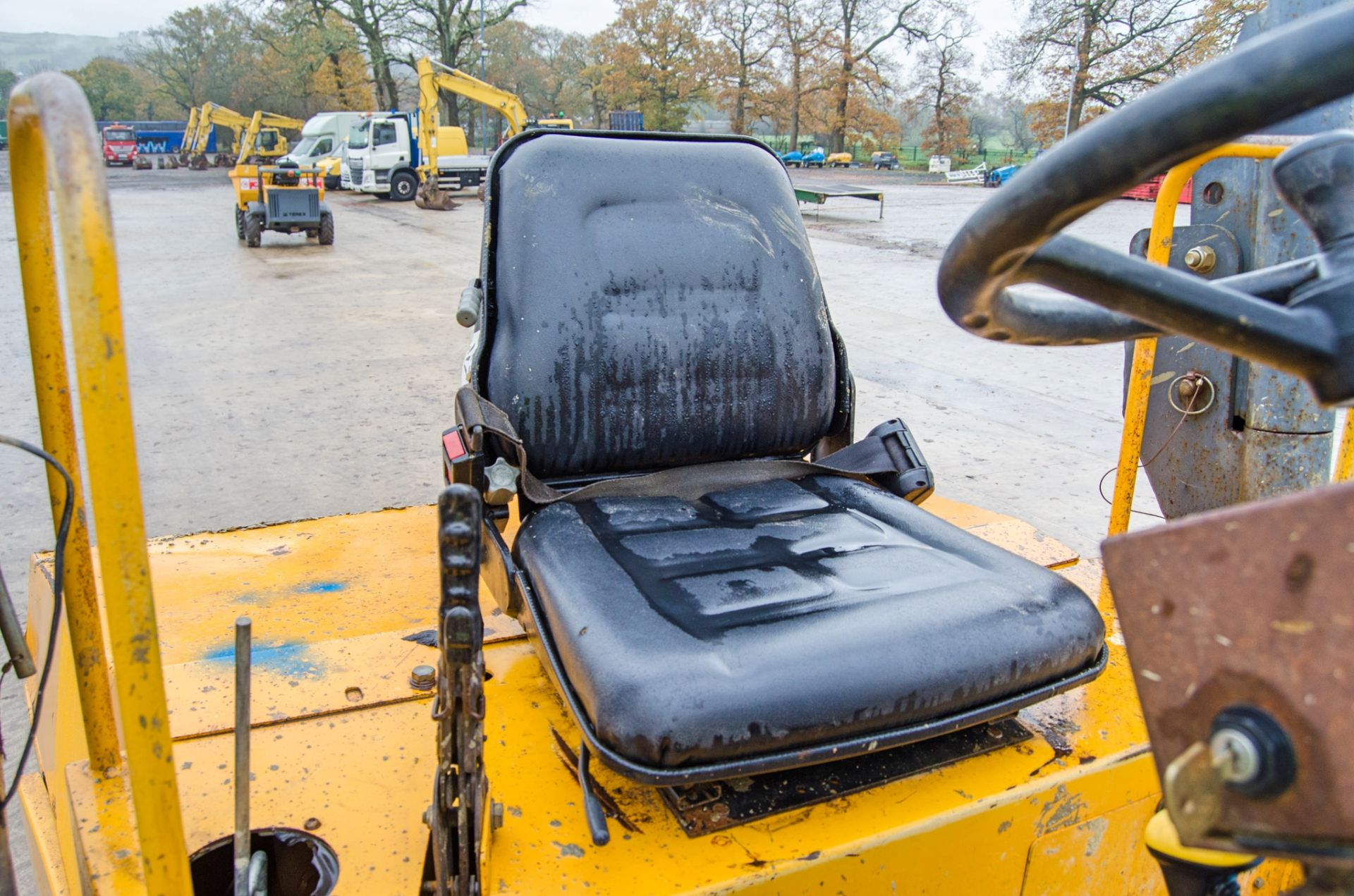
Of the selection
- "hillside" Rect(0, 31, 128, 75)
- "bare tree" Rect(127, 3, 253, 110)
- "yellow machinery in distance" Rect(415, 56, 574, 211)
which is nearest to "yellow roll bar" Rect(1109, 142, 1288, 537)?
"yellow machinery in distance" Rect(415, 56, 574, 211)

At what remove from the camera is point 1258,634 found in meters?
0.54

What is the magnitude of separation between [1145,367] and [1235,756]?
118cm

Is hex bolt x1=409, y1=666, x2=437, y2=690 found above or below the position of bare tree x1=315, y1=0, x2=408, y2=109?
below

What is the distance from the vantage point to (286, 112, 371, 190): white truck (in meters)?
20.6

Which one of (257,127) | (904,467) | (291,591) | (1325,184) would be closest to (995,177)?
(257,127)

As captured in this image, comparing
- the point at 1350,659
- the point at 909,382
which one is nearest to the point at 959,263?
the point at 1350,659

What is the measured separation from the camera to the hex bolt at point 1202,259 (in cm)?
158

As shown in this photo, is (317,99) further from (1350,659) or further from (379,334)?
(1350,659)

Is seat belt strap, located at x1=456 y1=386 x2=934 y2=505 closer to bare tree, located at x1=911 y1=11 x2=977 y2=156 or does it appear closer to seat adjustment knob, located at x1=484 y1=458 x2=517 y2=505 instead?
seat adjustment knob, located at x1=484 y1=458 x2=517 y2=505

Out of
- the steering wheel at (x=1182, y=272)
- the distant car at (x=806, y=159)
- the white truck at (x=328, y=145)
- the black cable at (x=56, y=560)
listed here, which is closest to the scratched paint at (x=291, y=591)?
Answer: the black cable at (x=56, y=560)

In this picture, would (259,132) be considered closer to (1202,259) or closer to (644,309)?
(644,309)

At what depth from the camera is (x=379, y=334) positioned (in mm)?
6793

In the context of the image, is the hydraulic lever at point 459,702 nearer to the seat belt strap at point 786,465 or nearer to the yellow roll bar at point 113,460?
the yellow roll bar at point 113,460

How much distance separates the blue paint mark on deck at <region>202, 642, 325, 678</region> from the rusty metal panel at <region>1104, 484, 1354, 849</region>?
1279mm
